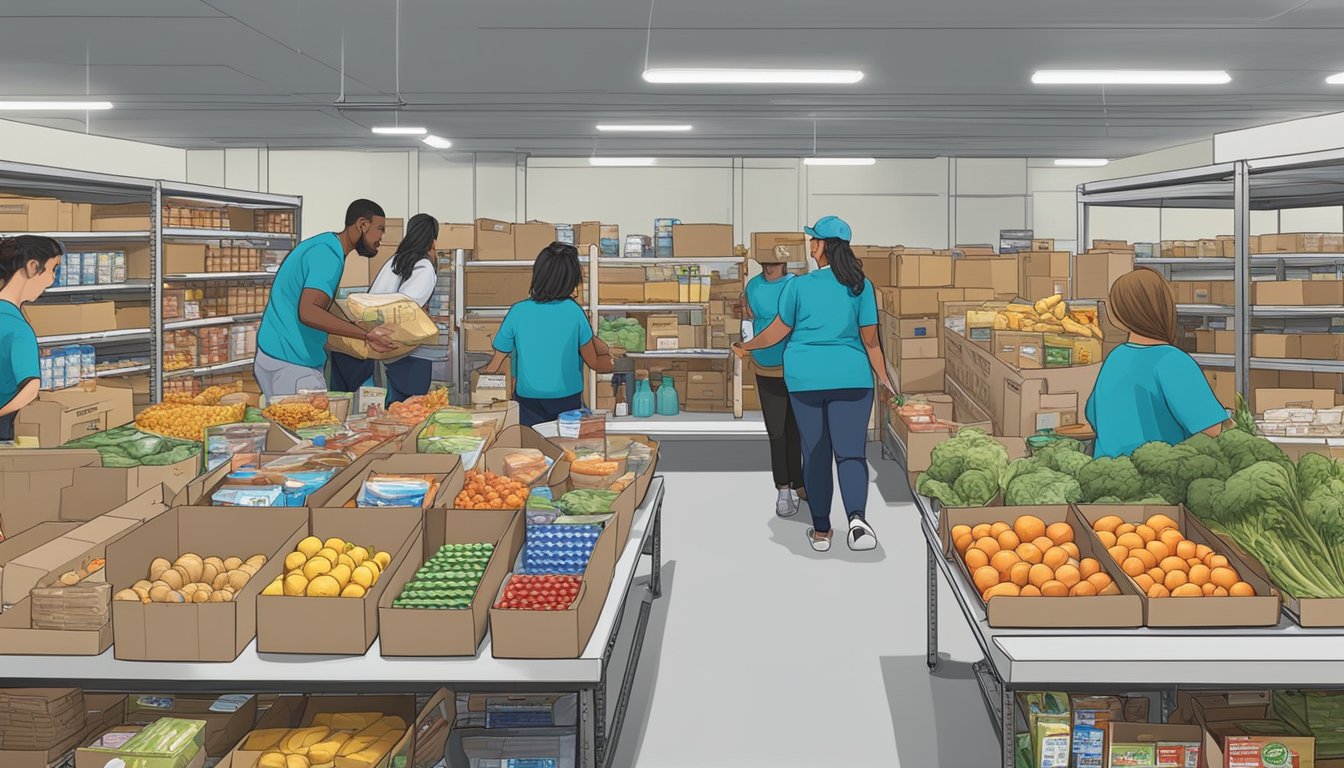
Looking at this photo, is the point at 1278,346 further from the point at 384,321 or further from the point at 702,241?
the point at 384,321

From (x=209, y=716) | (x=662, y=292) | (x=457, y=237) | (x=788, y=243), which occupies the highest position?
(x=457, y=237)

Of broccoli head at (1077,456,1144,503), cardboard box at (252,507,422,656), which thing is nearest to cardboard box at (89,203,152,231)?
cardboard box at (252,507,422,656)

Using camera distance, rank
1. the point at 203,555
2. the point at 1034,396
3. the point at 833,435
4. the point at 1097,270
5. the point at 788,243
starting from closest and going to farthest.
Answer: the point at 203,555 < the point at 833,435 < the point at 1034,396 < the point at 1097,270 < the point at 788,243

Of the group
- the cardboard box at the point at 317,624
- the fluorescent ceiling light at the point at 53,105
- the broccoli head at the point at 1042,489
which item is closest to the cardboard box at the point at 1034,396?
the broccoli head at the point at 1042,489

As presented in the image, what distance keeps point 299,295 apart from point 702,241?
504 cm

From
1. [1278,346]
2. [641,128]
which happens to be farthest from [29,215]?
[1278,346]

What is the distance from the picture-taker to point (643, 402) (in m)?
9.73

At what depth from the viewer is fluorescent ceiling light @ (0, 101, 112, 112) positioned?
36.8 ft

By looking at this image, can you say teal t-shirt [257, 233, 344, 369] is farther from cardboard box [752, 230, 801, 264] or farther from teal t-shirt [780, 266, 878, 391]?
cardboard box [752, 230, 801, 264]

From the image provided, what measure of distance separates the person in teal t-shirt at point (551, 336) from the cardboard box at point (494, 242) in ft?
14.2

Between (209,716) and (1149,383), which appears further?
(1149,383)

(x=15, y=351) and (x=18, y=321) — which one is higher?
(x=18, y=321)

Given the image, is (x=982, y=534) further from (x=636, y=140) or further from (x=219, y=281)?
(x=636, y=140)

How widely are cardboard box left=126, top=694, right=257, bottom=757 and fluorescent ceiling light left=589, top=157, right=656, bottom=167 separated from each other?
13.3m
